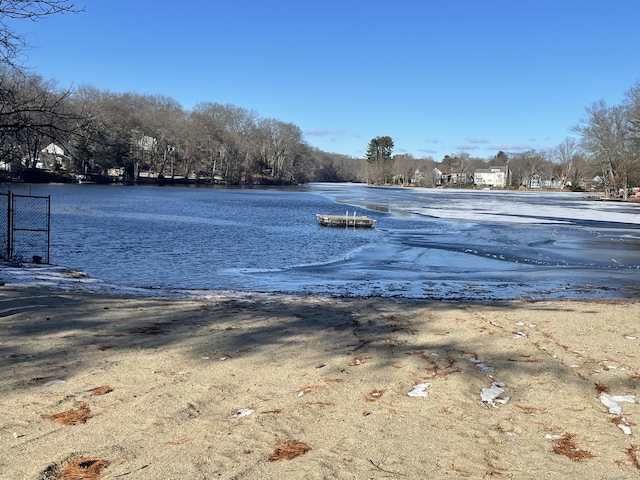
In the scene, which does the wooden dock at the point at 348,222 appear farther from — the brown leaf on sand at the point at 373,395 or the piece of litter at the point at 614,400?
the brown leaf on sand at the point at 373,395

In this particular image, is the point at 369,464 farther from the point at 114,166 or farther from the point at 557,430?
the point at 114,166

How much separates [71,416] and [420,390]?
306 cm

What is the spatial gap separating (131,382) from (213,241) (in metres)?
18.9

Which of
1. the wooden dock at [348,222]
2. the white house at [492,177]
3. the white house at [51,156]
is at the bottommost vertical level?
the wooden dock at [348,222]

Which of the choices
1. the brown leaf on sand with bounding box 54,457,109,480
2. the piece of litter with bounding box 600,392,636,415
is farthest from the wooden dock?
the brown leaf on sand with bounding box 54,457,109,480

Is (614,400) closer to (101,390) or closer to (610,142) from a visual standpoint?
(101,390)

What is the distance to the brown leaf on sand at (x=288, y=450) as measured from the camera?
3506mm

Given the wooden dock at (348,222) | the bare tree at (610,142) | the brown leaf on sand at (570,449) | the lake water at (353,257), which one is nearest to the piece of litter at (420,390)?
the brown leaf on sand at (570,449)

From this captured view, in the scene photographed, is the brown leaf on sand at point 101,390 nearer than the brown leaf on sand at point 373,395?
→ Yes

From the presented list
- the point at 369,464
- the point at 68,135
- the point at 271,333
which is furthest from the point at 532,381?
the point at 68,135

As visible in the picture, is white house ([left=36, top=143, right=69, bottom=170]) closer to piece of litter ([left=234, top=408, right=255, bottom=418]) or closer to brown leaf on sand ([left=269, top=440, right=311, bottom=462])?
piece of litter ([left=234, top=408, right=255, bottom=418])

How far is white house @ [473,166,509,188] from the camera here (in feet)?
538

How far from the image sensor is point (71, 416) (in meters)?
4.02

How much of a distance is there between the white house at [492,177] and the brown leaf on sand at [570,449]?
547ft
